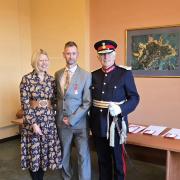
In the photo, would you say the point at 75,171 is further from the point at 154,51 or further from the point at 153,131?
the point at 154,51

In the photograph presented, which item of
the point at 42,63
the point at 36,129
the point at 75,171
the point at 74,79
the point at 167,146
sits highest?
the point at 42,63

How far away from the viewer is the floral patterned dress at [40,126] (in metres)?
2.39

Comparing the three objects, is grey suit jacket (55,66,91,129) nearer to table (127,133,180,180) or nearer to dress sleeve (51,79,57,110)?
dress sleeve (51,79,57,110)

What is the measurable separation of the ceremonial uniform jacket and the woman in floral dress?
41 centimetres

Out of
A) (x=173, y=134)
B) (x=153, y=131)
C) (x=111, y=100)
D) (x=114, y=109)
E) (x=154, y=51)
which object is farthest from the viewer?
(x=154, y=51)

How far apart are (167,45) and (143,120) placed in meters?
1.15

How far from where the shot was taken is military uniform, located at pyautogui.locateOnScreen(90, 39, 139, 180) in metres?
2.30

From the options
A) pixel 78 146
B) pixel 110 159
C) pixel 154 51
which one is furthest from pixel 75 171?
pixel 154 51

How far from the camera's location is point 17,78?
15.6 ft

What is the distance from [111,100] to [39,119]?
0.67 meters

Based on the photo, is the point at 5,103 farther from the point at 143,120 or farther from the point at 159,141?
the point at 159,141

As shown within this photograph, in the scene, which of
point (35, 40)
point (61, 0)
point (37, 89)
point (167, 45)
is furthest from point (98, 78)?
point (35, 40)

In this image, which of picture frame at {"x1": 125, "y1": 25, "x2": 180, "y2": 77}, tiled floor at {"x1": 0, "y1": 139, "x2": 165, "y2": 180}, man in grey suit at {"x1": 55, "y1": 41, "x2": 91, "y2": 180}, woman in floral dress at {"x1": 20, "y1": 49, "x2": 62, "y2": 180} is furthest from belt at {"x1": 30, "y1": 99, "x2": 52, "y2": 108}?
picture frame at {"x1": 125, "y1": 25, "x2": 180, "y2": 77}

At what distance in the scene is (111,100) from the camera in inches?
90.7
